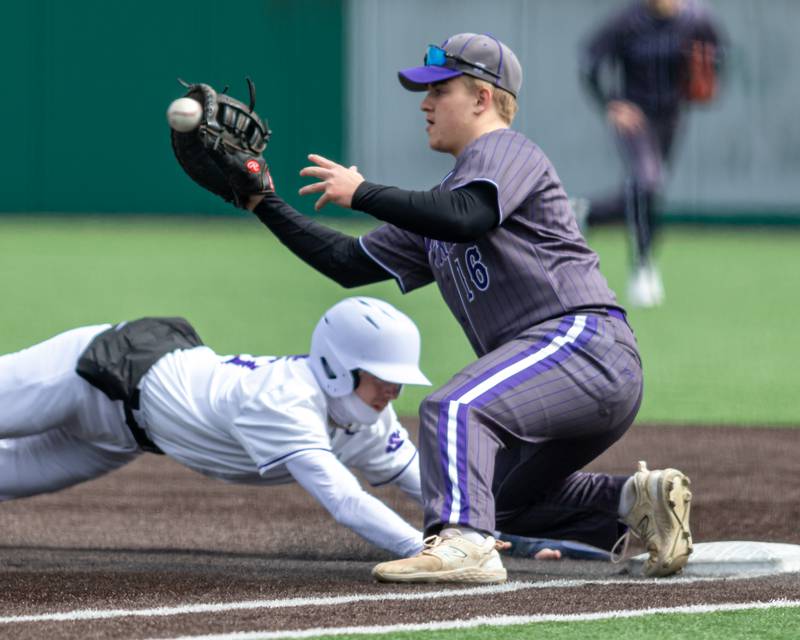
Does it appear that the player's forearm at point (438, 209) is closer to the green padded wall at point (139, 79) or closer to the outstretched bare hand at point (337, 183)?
the outstretched bare hand at point (337, 183)

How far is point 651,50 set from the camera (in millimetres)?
14164

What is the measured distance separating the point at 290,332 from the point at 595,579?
6487 mm

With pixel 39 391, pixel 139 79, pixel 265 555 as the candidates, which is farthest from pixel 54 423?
pixel 139 79

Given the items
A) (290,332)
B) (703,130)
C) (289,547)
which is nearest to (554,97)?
(703,130)

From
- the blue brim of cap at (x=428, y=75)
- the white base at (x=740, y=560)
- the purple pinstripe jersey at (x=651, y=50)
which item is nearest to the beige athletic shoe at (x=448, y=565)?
the white base at (x=740, y=560)

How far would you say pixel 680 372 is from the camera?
968 centimetres

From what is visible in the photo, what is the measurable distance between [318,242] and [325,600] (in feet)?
4.78

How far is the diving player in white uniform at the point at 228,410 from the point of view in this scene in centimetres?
458

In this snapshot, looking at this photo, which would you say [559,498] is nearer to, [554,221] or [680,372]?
[554,221]

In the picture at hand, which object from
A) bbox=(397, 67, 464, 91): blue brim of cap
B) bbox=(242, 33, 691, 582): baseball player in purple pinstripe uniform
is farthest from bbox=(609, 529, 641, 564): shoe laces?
bbox=(397, 67, 464, 91): blue brim of cap

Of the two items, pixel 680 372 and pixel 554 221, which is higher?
pixel 554 221

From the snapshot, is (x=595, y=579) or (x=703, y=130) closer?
(x=595, y=579)

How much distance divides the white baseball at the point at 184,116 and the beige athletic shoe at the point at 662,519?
1585 mm

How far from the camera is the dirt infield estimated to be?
3828 mm
